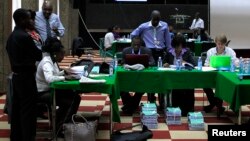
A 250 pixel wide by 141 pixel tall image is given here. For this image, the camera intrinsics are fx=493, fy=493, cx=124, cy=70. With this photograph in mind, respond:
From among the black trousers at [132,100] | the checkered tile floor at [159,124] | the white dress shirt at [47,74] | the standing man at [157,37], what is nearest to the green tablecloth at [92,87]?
the white dress shirt at [47,74]

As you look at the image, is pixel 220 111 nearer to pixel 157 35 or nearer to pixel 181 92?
pixel 181 92

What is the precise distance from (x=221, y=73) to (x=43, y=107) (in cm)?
222

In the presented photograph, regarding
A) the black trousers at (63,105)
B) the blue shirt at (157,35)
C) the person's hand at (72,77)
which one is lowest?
the black trousers at (63,105)

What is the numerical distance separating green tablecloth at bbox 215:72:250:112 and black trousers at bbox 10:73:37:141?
2.18 meters

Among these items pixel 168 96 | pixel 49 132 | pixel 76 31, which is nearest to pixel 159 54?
pixel 168 96

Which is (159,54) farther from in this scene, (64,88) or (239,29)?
(239,29)

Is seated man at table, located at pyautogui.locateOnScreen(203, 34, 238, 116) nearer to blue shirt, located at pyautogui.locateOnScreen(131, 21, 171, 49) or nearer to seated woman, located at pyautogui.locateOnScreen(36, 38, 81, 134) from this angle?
blue shirt, located at pyautogui.locateOnScreen(131, 21, 171, 49)

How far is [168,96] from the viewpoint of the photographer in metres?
6.74

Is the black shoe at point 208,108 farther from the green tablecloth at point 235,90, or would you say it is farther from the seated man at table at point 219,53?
the green tablecloth at point 235,90

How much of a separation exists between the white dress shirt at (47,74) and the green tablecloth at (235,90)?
1.89 meters

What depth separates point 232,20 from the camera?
1762 centimetres

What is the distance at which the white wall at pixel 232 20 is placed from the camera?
57.6 ft

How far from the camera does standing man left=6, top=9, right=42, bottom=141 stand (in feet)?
15.3

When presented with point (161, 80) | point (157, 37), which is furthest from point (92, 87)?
point (157, 37)
